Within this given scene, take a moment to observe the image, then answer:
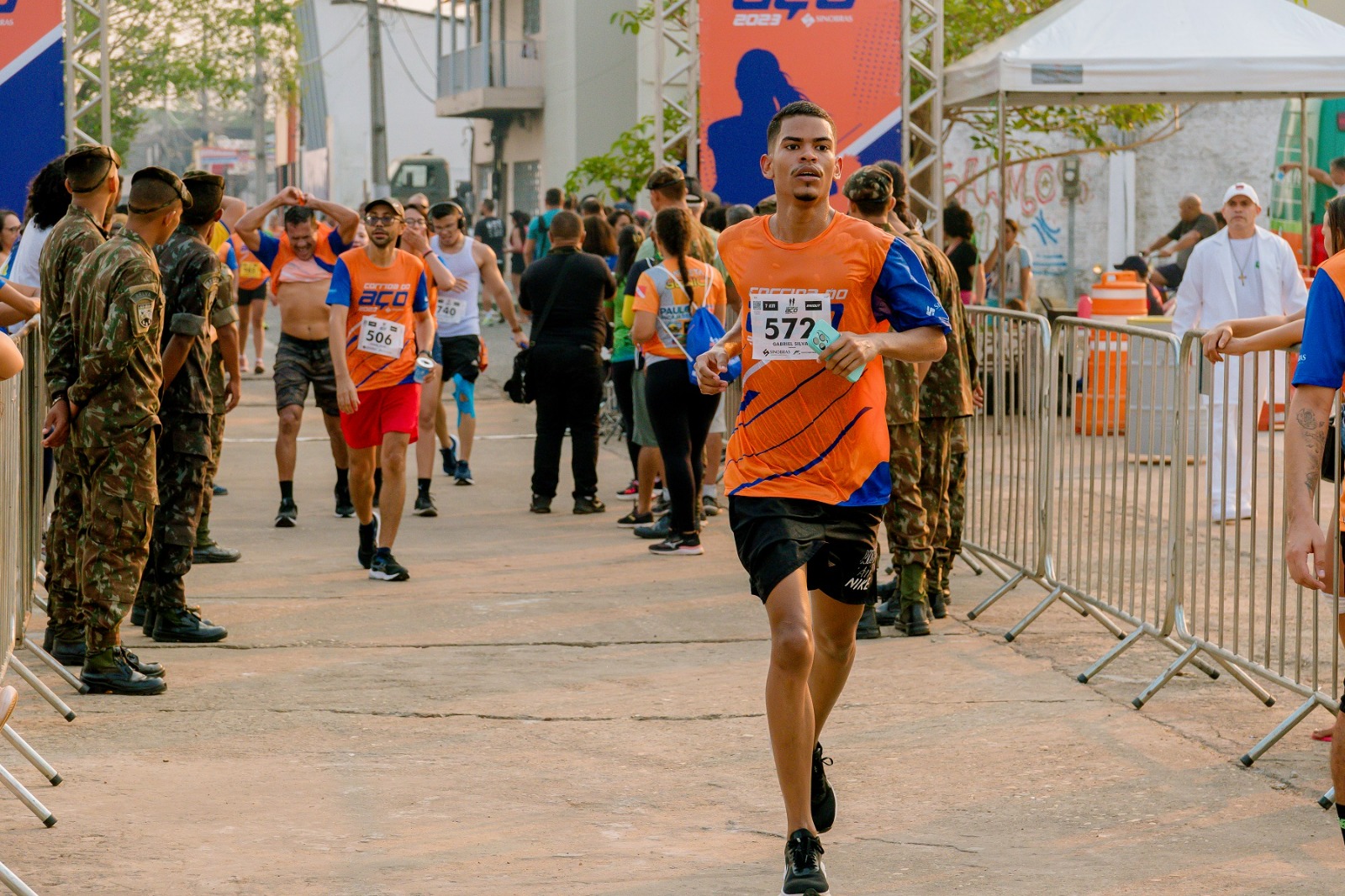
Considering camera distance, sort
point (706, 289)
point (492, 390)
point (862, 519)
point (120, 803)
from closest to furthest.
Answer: point (862, 519) → point (120, 803) → point (706, 289) → point (492, 390)

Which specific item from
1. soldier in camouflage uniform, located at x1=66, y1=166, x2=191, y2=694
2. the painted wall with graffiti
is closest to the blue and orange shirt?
soldier in camouflage uniform, located at x1=66, y1=166, x2=191, y2=694

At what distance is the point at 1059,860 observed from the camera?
15.0ft

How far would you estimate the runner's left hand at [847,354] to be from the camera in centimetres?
432

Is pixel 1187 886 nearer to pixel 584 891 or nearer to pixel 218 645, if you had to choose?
pixel 584 891

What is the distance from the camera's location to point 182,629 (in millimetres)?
7262

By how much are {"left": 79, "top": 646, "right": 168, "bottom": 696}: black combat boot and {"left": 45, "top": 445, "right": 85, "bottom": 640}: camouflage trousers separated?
17 cm

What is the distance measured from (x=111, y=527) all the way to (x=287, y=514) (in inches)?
161

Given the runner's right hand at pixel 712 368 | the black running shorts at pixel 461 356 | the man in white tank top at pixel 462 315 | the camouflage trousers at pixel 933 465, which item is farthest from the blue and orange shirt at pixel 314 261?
the runner's right hand at pixel 712 368

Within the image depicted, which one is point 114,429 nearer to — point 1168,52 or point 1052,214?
point 1168,52

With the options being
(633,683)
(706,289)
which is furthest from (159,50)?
(633,683)

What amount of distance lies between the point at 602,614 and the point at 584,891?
142 inches

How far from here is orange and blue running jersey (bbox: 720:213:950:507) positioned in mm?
4594

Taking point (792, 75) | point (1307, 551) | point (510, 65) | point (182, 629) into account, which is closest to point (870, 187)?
point (1307, 551)

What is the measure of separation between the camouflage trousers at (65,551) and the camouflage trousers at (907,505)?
10.8ft
